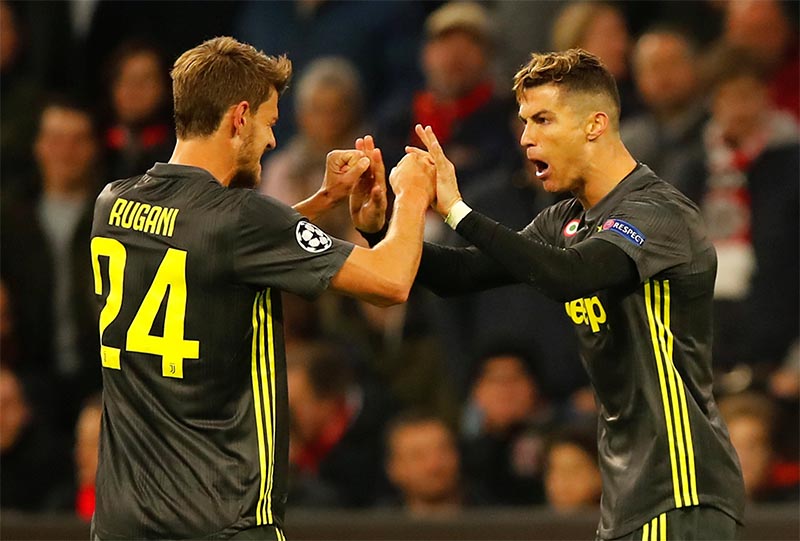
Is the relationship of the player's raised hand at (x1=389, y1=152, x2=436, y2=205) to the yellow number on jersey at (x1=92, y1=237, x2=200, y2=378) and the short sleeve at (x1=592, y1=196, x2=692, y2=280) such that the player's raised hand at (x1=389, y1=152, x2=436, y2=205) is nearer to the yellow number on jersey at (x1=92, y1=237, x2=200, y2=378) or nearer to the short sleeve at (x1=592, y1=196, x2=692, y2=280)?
the short sleeve at (x1=592, y1=196, x2=692, y2=280)

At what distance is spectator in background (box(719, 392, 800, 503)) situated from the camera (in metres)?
6.16

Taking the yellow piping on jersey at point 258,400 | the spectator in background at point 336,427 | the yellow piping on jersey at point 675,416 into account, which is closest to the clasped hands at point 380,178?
the yellow piping on jersey at point 258,400

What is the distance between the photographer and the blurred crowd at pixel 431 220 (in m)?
6.49

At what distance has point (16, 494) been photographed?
7.00m

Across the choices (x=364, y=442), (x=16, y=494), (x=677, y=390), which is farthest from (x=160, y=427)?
(x=16, y=494)

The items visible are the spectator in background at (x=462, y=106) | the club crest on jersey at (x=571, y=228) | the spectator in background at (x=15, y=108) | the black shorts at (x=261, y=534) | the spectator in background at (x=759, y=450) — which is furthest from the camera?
the spectator in background at (x=15, y=108)

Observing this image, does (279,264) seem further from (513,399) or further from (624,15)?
(624,15)

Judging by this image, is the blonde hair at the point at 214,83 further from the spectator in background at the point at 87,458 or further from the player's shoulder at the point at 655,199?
the spectator in background at the point at 87,458

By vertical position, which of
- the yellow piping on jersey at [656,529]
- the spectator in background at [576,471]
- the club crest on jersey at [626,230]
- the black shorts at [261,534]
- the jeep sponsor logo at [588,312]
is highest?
the club crest on jersey at [626,230]

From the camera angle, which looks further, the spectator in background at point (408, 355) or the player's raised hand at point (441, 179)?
the spectator in background at point (408, 355)

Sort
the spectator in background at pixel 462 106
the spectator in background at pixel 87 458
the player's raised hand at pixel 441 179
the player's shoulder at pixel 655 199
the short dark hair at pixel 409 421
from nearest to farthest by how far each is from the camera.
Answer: the player's shoulder at pixel 655 199
the player's raised hand at pixel 441 179
the short dark hair at pixel 409 421
the spectator in background at pixel 87 458
the spectator in background at pixel 462 106

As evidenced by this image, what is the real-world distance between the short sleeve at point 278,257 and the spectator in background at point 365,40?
4149mm

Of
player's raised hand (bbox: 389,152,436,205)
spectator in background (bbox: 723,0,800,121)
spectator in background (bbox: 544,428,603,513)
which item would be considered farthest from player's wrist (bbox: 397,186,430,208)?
spectator in background (bbox: 723,0,800,121)

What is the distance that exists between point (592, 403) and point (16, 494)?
9.77ft
